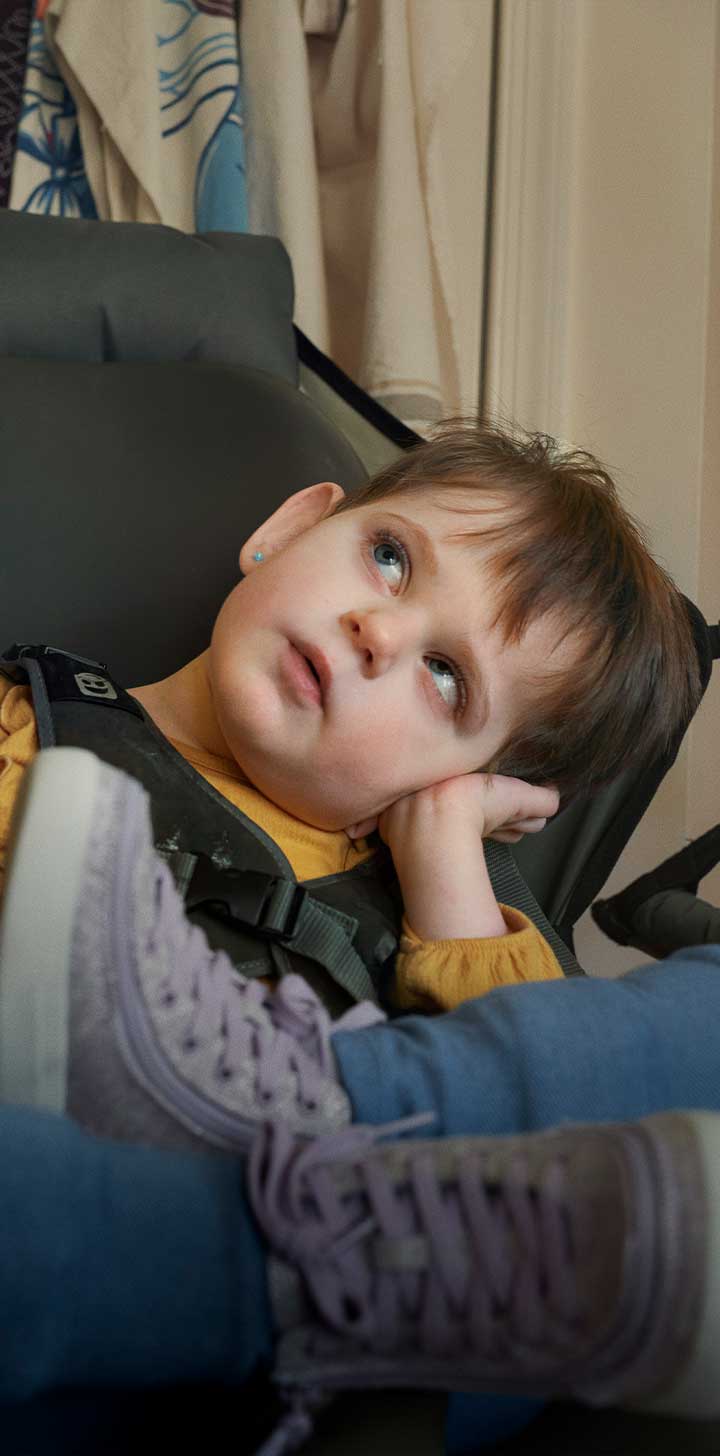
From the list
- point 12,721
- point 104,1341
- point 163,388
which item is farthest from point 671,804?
point 104,1341

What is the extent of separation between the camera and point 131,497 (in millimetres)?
1054

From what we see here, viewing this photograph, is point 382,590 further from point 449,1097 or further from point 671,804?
point 671,804

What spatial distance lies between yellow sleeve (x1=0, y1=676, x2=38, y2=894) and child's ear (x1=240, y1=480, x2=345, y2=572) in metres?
0.21

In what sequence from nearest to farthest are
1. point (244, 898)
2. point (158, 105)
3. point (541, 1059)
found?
point (541, 1059)
point (244, 898)
point (158, 105)

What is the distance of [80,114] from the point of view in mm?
1629

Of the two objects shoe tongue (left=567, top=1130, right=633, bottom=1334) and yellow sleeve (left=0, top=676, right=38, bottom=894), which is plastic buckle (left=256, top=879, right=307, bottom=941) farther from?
shoe tongue (left=567, top=1130, right=633, bottom=1334)

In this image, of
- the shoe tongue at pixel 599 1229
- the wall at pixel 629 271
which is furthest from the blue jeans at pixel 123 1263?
the wall at pixel 629 271

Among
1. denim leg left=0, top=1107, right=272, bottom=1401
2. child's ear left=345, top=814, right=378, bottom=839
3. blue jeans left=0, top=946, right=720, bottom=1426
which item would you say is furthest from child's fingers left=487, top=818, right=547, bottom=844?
denim leg left=0, top=1107, right=272, bottom=1401

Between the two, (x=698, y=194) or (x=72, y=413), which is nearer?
(x=72, y=413)

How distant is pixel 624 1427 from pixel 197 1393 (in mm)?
164

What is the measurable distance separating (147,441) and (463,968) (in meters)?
0.52

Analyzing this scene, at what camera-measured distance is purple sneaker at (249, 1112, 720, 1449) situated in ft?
1.36

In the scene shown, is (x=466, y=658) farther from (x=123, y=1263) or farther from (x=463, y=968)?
(x=123, y=1263)

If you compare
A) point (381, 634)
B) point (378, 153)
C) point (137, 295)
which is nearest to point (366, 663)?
point (381, 634)
